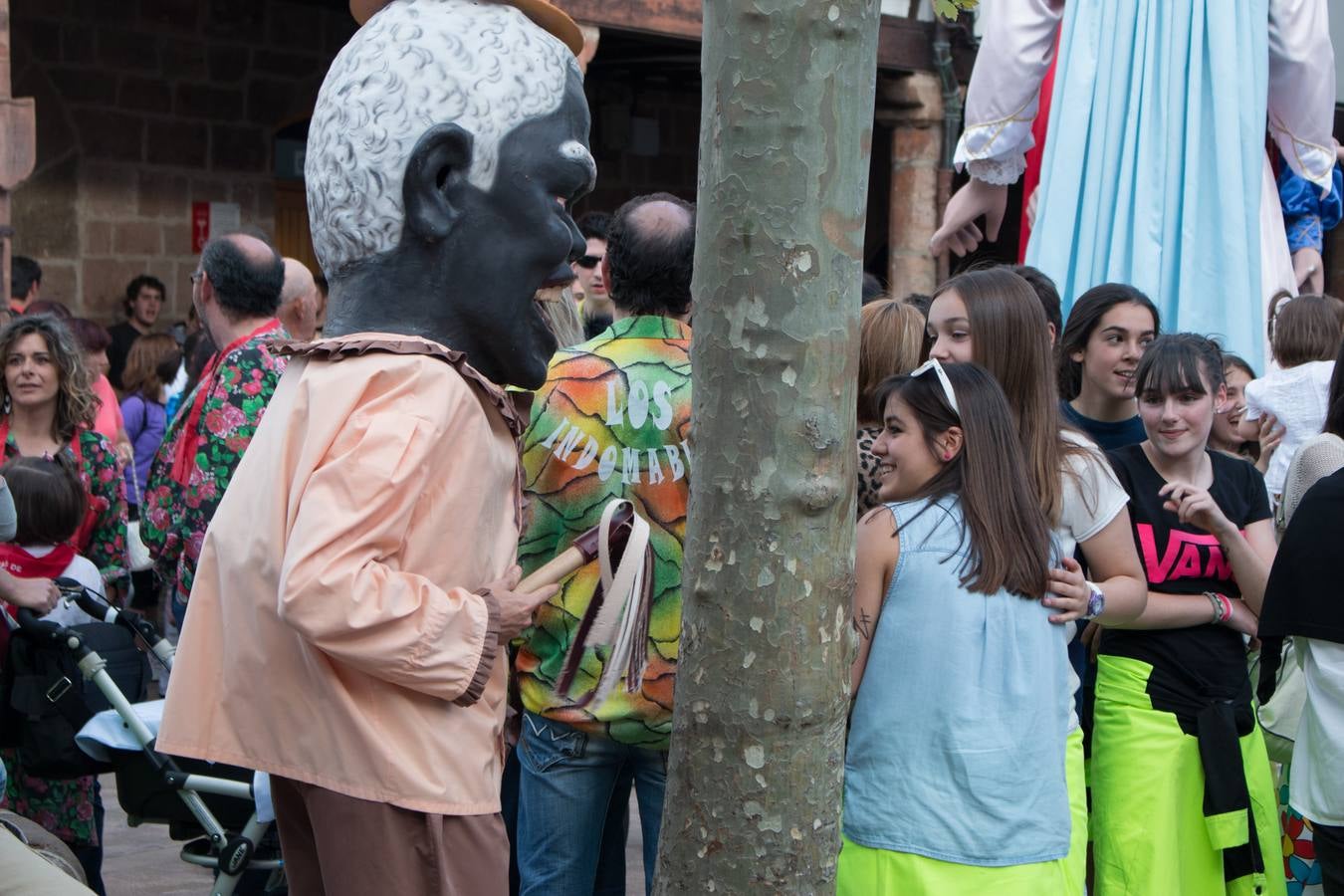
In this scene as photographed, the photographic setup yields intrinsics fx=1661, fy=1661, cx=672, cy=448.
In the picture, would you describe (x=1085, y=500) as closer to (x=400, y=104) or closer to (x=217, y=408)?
(x=400, y=104)

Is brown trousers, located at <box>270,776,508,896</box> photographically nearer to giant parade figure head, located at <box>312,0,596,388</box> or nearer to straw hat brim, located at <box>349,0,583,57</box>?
giant parade figure head, located at <box>312,0,596,388</box>

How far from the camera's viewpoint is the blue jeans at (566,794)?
318 cm

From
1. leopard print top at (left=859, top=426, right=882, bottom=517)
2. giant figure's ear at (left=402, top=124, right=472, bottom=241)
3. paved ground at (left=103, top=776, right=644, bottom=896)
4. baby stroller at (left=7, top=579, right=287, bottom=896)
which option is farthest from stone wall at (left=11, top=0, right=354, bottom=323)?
giant figure's ear at (left=402, top=124, right=472, bottom=241)

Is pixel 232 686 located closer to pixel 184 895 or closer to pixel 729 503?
pixel 729 503

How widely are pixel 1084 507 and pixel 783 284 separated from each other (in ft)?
5.19

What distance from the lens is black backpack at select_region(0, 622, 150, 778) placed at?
410 centimetres

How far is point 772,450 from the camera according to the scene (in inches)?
77.4

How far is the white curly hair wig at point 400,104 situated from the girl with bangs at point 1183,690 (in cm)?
183

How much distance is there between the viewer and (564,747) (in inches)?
125

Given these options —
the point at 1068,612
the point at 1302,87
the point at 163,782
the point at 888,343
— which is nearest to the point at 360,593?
the point at 1068,612

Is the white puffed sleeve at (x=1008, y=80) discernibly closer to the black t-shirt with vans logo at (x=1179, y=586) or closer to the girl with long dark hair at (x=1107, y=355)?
the girl with long dark hair at (x=1107, y=355)

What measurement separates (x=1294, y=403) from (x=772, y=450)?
3.26 metres

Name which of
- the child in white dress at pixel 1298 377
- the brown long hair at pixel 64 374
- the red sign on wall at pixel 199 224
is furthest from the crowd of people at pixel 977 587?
the red sign on wall at pixel 199 224

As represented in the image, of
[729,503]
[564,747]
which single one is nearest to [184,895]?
[564,747]
